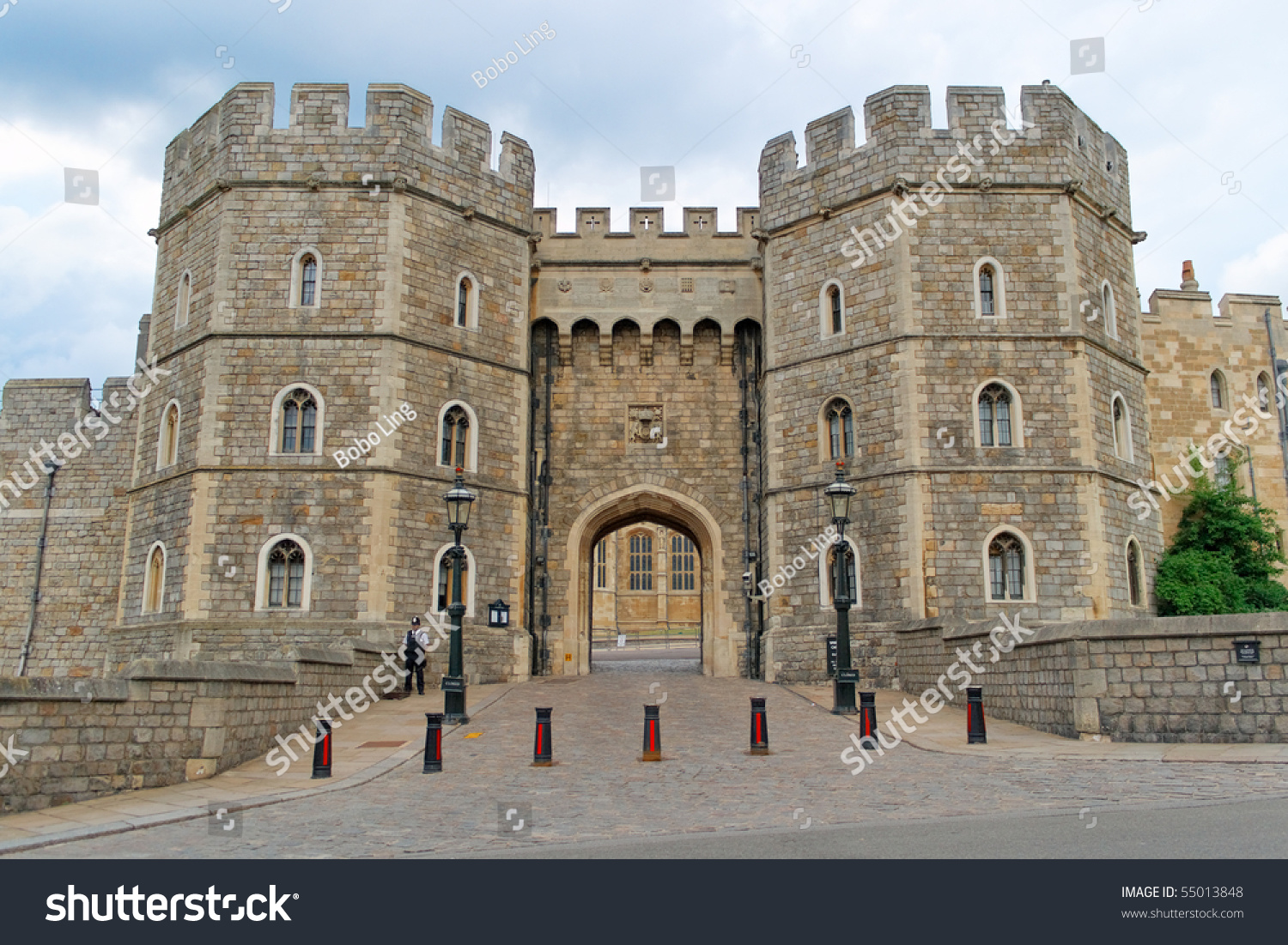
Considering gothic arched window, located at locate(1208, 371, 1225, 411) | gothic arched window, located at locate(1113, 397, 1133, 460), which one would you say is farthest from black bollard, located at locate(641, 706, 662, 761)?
gothic arched window, located at locate(1208, 371, 1225, 411)

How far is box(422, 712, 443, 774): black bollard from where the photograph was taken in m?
11.7

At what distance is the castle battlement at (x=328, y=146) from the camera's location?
21250 mm

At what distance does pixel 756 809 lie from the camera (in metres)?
9.04

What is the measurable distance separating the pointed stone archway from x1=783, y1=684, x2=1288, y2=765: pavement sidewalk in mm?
7330

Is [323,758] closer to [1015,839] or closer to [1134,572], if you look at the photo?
[1015,839]

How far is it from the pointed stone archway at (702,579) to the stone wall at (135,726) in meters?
10.4

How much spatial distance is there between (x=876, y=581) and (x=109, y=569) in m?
17.3

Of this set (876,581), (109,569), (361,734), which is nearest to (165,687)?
(361,734)

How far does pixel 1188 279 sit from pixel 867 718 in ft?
63.1

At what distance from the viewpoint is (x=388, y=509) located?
19.9m

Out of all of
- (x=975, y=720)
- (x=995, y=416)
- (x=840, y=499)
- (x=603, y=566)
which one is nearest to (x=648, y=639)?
(x=603, y=566)

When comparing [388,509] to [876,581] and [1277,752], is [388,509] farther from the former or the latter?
[1277,752]

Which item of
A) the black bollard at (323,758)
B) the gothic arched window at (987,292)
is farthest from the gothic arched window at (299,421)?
the gothic arched window at (987,292)

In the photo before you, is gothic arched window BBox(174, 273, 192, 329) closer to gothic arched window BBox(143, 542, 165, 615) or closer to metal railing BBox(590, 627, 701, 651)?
gothic arched window BBox(143, 542, 165, 615)
